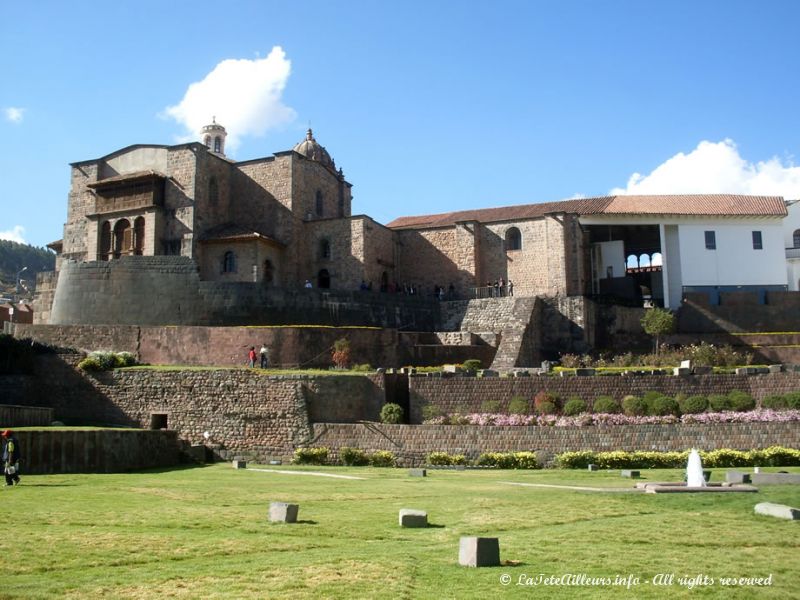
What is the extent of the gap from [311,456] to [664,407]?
10.9 meters

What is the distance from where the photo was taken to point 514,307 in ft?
123

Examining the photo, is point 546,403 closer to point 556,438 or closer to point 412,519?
point 556,438

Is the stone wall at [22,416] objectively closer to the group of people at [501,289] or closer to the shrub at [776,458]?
the shrub at [776,458]

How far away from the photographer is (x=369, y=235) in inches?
1764

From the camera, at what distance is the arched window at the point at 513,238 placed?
44.9m

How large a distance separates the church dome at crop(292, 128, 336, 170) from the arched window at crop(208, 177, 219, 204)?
917 cm

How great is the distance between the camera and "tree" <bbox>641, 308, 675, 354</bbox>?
36781 mm

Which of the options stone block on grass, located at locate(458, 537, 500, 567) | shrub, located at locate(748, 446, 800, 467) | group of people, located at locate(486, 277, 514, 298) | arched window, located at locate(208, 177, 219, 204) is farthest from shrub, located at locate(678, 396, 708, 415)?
arched window, located at locate(208, 177, 219, 204)

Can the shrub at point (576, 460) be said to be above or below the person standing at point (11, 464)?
below

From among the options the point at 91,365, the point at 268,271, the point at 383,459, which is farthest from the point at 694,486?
the point at 268,271

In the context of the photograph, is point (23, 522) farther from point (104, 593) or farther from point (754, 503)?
point (754, 503)

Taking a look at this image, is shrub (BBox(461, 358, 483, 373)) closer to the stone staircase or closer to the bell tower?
the stone staircase

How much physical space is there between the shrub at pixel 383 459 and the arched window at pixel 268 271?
2215 cm

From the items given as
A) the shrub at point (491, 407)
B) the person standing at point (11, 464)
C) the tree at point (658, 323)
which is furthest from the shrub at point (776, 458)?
the person standing at point (11, 464)
